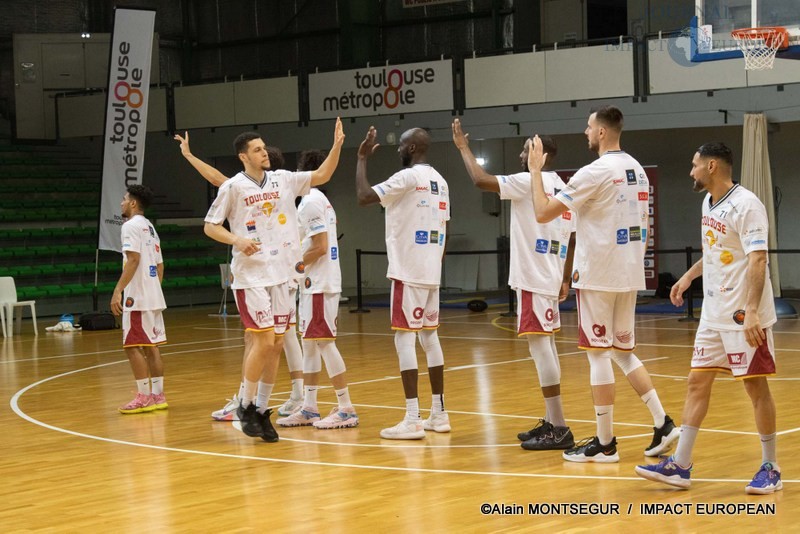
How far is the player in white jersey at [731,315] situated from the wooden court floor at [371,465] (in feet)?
0.53

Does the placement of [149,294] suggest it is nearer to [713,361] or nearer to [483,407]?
[483,407]

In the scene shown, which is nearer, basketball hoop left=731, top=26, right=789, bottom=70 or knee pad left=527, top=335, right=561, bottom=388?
knee pad left=527, top=335, right=561, bottom=388

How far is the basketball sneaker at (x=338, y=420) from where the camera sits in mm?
8102

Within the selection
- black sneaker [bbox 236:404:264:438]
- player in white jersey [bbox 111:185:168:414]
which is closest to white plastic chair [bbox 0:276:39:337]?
player in white jersey [bbox 111:185:168:414]

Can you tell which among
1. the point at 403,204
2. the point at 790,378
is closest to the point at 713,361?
the point at 403,204

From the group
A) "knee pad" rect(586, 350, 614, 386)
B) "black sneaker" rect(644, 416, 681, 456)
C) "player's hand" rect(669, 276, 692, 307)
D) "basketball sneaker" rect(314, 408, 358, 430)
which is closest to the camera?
"player's hand" rect(669, 276, 692, 307)

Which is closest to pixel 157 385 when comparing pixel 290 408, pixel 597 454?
pixel 290 408

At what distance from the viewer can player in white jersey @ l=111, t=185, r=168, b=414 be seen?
930 cm

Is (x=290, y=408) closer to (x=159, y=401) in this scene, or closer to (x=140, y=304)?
(x=159, y=401)

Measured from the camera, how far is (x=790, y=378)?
33.8 ft

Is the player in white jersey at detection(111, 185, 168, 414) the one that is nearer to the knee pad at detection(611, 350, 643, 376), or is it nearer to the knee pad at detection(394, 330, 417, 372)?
the knee pad at detection(394, 330, 417, 372)

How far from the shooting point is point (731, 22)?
1041 cm

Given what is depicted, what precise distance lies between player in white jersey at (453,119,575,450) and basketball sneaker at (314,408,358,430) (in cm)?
137

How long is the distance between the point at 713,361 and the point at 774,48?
16.6 feet
